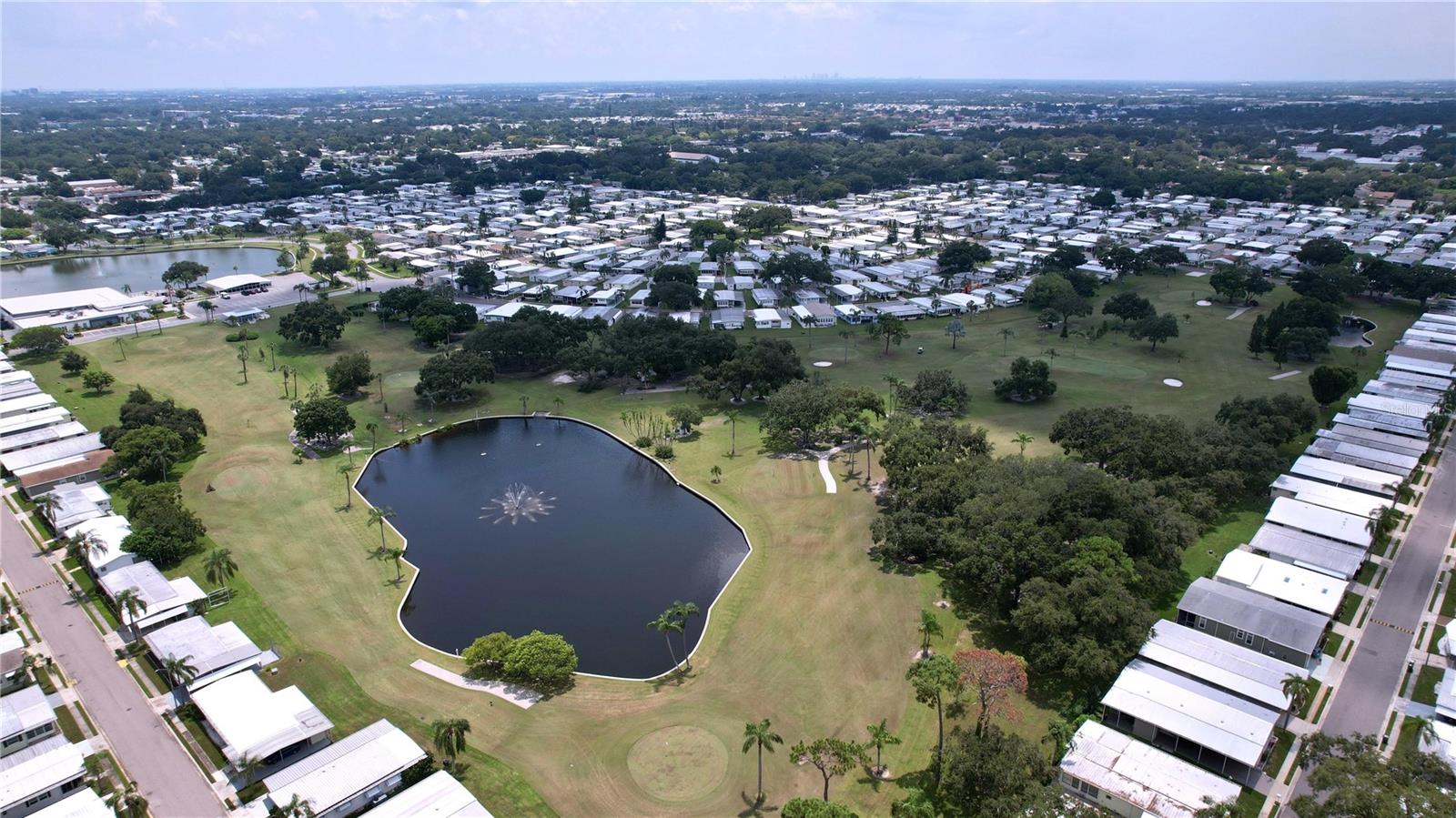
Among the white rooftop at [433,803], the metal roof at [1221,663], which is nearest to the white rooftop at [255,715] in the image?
the white rooftop at [433,803]

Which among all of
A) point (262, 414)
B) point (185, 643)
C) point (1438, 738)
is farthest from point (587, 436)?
point (1438, 738)

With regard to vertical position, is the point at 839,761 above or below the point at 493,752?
above

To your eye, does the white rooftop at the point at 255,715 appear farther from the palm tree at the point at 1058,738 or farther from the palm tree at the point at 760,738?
the palm tree at the point at 1058,738

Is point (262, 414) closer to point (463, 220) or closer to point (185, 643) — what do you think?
point (185, 643)

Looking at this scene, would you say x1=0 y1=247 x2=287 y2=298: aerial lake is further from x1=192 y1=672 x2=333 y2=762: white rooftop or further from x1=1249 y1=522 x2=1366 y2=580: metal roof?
x1=1249 y1=522 x2=1366 y2=580: metal roof

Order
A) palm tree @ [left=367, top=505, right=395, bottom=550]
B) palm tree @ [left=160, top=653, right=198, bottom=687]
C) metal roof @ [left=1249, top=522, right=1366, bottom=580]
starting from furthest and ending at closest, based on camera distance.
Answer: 1. palm tree @ [left=367, top=505, right=395, bottom=550]
2. metal roof @ [left=1249, top=522, right=1366, bottom=580]
3. palm tree @ [left=160, top=653, right=198, bottom=687]

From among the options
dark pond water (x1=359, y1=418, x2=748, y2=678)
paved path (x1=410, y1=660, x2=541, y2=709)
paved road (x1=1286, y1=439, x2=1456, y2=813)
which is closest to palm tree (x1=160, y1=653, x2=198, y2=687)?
paved path (x1=410, y1=660, x2=541, y2=709)
